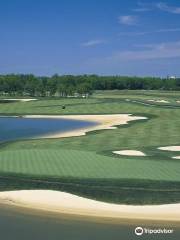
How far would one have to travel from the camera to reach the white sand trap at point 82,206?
22.0 meters

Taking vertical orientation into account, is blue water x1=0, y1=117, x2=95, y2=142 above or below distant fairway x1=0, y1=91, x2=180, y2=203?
below

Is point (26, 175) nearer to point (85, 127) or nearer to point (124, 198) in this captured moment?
point (124, 198)

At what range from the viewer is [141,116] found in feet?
260

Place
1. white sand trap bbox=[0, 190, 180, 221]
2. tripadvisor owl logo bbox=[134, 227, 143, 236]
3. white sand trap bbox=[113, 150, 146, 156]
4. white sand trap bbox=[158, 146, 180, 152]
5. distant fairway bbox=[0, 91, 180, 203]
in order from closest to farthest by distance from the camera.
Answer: tripadvisor owl logo bbox=[134, 227, 143, 236] → white sand trap bbox=[0, 190, 180, 221] → distant fairway bbox=[0, 91, 180, 203] → white sand trap bbox=[113, 150, 146, 156] → white sand trap bbox=[158, 146, 180, 152]

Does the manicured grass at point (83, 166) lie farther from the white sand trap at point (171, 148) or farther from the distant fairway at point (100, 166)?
the white sand trap at point (171, 148)

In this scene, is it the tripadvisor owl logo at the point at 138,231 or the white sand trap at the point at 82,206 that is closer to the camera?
the tripadvisor owl logo at the point at 138,231

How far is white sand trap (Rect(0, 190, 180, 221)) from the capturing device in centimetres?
2197

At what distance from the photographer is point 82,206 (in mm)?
23156

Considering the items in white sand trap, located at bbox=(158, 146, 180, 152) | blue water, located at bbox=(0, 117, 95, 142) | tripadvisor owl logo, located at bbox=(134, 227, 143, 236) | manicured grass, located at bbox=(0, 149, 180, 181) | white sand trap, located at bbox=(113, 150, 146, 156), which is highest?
manicured grass, located at bbox=(0, 149, 180, 181)

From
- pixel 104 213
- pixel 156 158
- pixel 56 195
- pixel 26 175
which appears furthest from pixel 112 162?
pixel 104 213

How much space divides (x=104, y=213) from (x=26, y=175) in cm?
722

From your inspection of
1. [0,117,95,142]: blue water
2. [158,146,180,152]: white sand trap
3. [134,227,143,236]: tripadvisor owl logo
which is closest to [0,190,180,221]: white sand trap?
[134,227,143,236]: tripadvisor owl logo

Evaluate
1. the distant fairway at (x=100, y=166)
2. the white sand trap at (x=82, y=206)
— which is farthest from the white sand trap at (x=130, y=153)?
the white sand trap at (x=82, y=206)

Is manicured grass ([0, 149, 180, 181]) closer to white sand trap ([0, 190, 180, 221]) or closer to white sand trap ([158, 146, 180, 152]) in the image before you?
white sand trap ([0, 190, 180, 221])
